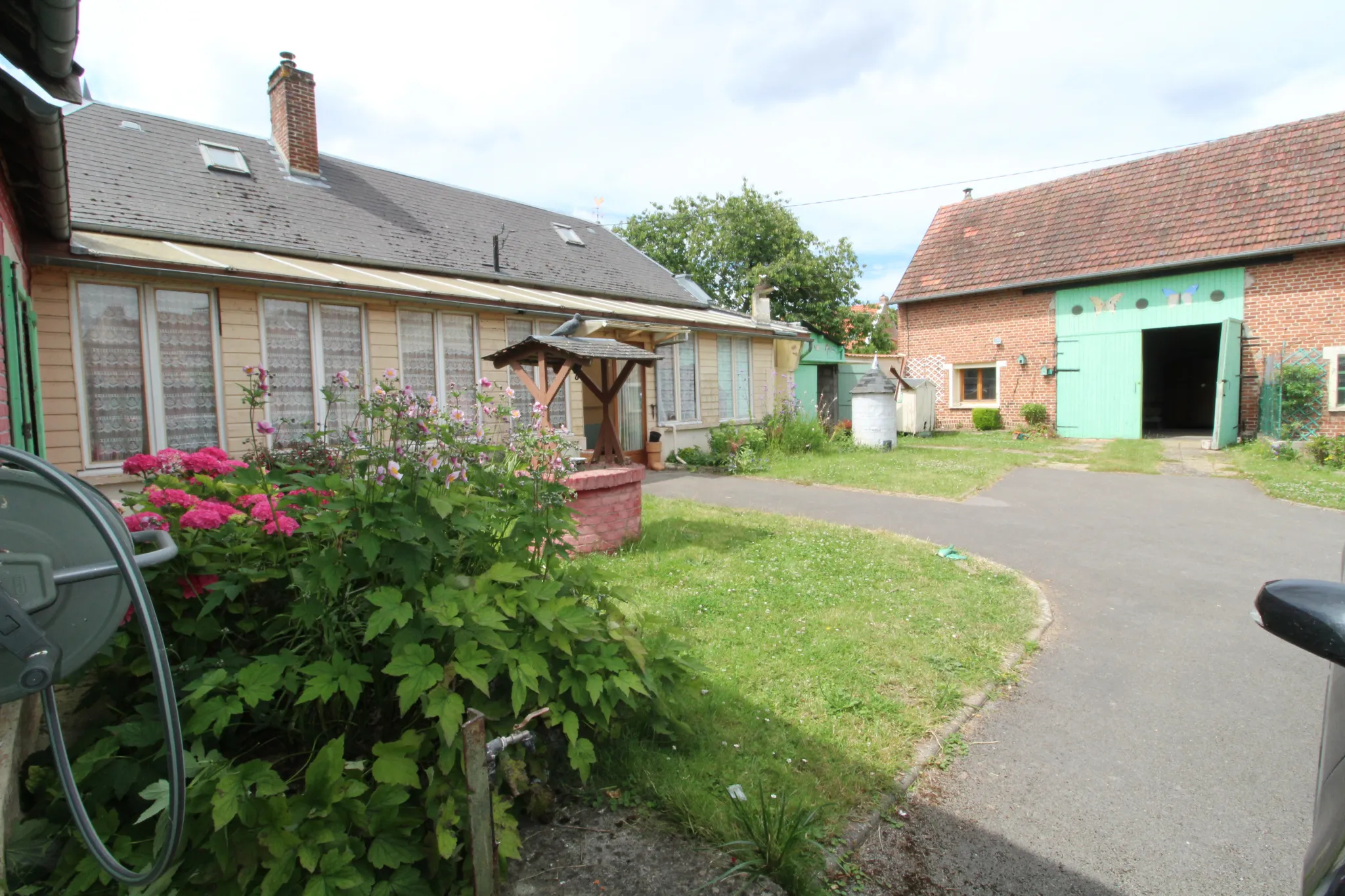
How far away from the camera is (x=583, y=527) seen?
6027 mm

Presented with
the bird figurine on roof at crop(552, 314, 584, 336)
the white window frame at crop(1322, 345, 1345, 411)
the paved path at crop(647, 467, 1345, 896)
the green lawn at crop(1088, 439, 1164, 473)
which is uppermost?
the bird figurine on roof at crop(552, 314, 584, 336)

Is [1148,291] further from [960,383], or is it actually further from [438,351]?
[438,351]

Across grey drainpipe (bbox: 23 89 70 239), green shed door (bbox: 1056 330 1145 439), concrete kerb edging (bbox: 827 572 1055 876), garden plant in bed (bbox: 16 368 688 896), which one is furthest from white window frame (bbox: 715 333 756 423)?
garden plant in bed (bbox: 16 368 688 896)

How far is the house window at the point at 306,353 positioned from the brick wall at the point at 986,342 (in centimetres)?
1758

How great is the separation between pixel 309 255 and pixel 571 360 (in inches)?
245

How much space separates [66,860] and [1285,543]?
30.3 ft

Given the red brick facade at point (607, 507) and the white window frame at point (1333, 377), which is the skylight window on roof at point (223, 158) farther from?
the white window frame at point (1333, 377)

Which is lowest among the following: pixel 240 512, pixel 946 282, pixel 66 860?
pixel 66 860

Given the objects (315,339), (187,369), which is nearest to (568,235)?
(315,339)

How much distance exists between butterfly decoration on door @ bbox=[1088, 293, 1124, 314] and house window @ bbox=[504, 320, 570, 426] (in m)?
15.0

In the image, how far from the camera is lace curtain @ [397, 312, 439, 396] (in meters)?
9.87

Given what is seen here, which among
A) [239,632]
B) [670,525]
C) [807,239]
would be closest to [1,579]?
[239,632]

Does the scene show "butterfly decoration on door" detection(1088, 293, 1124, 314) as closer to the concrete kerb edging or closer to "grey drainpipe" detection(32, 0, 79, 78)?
the concrete kerb edging

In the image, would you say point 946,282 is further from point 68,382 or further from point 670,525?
point 68,382
